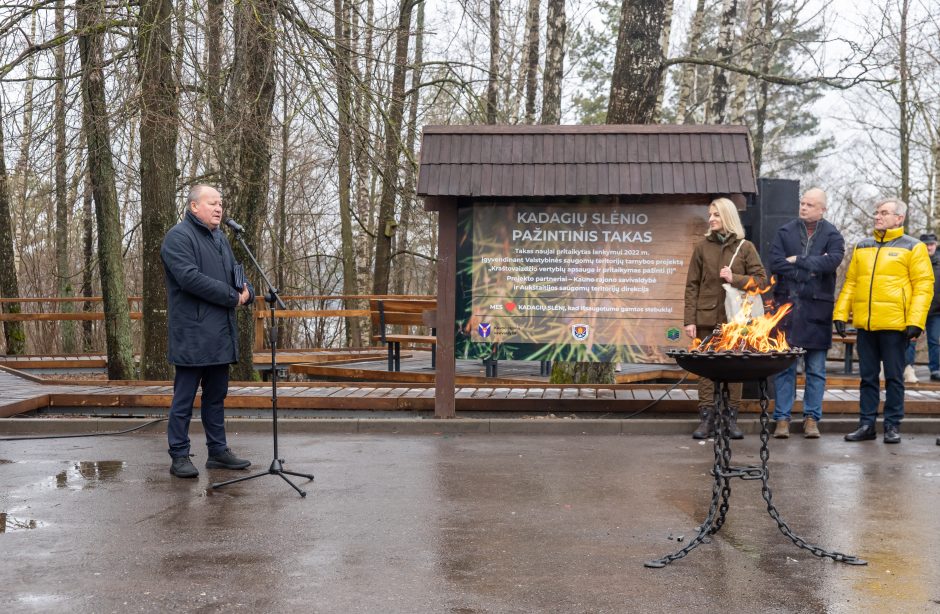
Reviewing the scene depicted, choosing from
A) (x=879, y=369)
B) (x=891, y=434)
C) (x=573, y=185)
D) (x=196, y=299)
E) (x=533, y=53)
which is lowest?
(x=891, y=434)

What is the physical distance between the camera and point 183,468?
6.93 m

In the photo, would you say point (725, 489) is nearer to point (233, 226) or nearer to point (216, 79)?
point (233, 226)

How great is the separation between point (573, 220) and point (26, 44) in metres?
6.97

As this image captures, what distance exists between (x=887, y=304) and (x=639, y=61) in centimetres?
468

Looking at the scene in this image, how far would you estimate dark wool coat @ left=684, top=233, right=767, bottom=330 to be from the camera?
8.57m

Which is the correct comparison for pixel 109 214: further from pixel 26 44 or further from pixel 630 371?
pixel 630 371

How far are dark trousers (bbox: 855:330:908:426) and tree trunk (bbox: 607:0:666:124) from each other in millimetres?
4288

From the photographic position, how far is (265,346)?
2091 cm

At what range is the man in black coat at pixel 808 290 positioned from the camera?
872cm

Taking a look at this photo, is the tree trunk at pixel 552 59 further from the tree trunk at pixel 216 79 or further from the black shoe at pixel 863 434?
the black shoe at pixel 863 434

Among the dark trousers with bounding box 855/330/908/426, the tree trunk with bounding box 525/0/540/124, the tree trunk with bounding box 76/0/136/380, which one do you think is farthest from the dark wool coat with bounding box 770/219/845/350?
the tree trunk with bounding box 525/0/540/124

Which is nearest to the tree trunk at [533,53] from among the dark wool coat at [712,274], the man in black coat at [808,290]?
the man in black coat at [808,290]

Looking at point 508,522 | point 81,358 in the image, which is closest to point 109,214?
point 81,358

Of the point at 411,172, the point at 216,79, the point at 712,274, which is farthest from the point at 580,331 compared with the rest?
the point at 411,172
